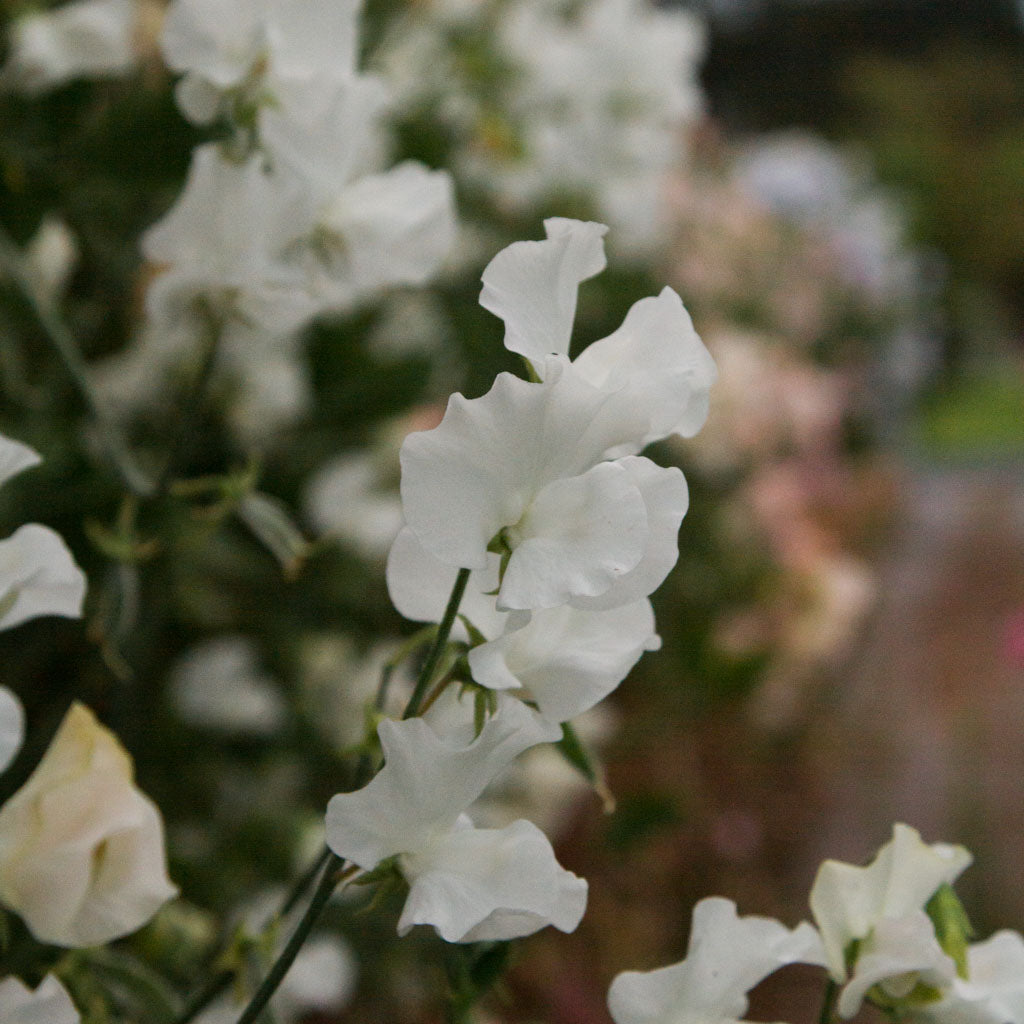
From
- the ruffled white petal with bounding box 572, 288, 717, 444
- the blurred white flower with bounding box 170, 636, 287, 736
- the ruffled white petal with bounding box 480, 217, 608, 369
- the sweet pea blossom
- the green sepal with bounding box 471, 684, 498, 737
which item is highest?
the ruffled white petal with bounding box 480, 217, 608, 369

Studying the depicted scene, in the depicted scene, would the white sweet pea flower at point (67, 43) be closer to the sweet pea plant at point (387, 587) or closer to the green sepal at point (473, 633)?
the sweet pea plant at point (387, 587)

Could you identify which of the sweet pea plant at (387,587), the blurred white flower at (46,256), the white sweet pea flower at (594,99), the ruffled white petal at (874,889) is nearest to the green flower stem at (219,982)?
the sweet pea plant at (387,587)

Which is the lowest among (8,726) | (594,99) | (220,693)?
(220,693)

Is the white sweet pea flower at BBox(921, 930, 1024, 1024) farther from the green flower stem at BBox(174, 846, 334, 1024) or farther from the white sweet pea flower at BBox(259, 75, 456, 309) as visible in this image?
the white sweet pea flower at BBox(259, 75, 456, 309)

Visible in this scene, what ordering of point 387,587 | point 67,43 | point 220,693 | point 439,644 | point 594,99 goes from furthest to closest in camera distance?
point 594,99 → point 220,693 → point 67,43 → point 387,587 → point 439,644

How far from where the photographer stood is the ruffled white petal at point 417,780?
0.21 metres

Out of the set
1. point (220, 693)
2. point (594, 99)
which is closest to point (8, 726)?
point (220, 693)

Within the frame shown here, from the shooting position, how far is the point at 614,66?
829mm

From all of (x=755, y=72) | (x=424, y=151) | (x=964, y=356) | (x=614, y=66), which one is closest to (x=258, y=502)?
(x=424, y=151)

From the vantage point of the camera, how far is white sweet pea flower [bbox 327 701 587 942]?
215 millimetres

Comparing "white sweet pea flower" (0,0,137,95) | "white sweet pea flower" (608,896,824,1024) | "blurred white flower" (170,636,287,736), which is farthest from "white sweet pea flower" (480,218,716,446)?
"blurred white flower" (170,636,287,736)

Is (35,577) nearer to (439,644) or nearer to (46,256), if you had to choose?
(439,644)

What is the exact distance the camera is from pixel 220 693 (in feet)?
2.31

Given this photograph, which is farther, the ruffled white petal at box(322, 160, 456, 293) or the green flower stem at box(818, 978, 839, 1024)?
the ruffled white petal at box(322, 160, 456, 293)
